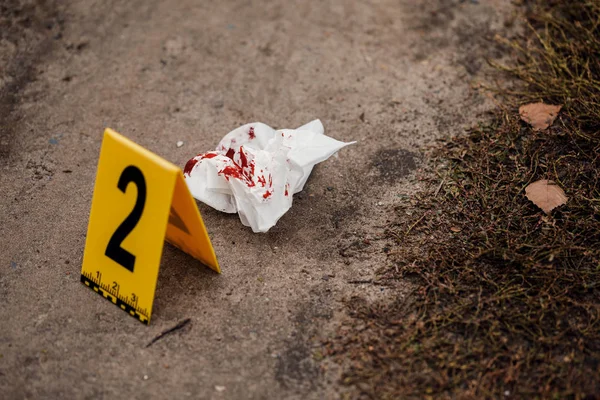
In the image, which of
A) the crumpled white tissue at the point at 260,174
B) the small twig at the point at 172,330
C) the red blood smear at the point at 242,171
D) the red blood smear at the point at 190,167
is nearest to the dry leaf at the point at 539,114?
the crumpled white tissue at the point at 260,174

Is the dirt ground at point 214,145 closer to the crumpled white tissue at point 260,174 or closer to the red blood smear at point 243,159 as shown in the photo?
the crumpled white tissue at point 260,174

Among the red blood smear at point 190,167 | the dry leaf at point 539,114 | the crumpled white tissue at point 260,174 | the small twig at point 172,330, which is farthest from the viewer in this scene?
the dry leaf at point 539,114

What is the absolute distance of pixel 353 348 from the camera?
1.91 meters

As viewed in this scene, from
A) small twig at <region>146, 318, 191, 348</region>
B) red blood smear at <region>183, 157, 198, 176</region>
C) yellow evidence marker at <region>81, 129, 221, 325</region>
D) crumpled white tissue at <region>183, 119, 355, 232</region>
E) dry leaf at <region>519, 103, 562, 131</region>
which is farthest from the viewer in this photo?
dry leaf at <region>519, 103, 562, 131</region>

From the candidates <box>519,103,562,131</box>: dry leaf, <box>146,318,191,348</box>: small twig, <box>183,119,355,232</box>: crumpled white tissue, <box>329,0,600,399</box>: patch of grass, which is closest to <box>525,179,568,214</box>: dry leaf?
<box>329,0,600,399</box>: patch of grass

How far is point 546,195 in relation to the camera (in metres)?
2.33

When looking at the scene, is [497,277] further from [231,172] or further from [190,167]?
[190,167]

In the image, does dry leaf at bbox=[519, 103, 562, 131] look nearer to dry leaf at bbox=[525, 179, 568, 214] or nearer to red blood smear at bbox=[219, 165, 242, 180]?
dry leaf at bbox=[525, 179, 568, 214]

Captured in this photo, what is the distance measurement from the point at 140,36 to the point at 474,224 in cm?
215

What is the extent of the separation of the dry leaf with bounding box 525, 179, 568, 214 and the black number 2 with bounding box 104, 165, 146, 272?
1531 millimetres

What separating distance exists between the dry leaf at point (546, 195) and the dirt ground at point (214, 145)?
1.57ft

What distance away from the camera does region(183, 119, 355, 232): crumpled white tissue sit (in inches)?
87.8

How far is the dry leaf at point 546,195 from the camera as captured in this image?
2.29m

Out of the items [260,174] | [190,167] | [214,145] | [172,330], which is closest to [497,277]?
[260,174]
